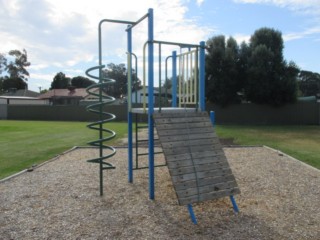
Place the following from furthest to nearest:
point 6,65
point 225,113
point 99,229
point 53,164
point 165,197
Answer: point 6,65, point 225,113, point 53,164, point 165,197, point 99,229

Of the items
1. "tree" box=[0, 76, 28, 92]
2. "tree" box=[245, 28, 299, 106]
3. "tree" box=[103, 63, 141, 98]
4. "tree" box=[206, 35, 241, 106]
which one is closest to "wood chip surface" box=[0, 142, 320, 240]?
"tree" box=[245, 28, 299, 106]

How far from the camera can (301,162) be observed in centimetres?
778

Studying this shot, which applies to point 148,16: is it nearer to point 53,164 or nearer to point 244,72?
point 53,164

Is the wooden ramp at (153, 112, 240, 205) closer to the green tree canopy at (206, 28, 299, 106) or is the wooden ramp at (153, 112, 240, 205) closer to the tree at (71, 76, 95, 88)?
the green tree canopy at (206, 28, 299, 106)

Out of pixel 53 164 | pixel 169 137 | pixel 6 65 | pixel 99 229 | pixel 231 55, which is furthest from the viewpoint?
pixel 6 65

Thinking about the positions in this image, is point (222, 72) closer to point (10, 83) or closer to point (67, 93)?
point (67, 93)

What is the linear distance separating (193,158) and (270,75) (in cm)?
1903

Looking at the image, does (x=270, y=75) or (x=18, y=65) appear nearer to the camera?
(x=270, y=75)

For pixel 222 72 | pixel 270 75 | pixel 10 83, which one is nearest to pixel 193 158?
pixel 222 72

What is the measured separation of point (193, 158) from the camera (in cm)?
448

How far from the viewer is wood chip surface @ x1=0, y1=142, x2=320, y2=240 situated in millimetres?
3719

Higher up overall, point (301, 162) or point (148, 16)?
point (148, 16)

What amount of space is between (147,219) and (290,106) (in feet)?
69.1

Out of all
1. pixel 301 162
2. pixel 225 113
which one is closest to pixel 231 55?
pixel 225 113
